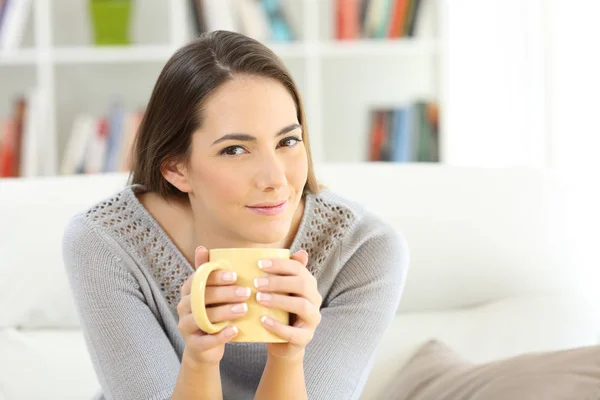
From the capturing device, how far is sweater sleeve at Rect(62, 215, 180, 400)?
53.5 inches

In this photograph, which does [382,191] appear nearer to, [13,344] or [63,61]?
[13,344]

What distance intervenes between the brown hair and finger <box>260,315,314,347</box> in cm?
41

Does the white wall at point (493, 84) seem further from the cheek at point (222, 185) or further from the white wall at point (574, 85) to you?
the cheek at point (222, 185)

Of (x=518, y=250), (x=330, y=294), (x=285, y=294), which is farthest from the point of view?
(x=518, y=250)

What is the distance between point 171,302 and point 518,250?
32.9 inches

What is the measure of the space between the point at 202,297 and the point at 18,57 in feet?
9.35

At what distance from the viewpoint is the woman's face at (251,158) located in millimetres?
1243

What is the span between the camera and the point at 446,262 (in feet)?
6.43

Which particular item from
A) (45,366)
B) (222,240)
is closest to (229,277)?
(222,240)

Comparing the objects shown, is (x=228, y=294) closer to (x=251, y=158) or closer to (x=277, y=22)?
(x=251, y=158)

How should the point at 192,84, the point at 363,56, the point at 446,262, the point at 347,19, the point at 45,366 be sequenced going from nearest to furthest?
the point at 192,84 < the point at 45,366 < the point at 446,262 < the point at 347,19 < the point at 363,56

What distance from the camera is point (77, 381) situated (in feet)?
6.04

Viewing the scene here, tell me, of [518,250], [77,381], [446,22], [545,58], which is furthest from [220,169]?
[446,22]

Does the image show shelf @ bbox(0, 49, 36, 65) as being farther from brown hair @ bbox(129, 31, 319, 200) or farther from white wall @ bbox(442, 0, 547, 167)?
brown hair @ bbox(129, 31, 319, 200)
